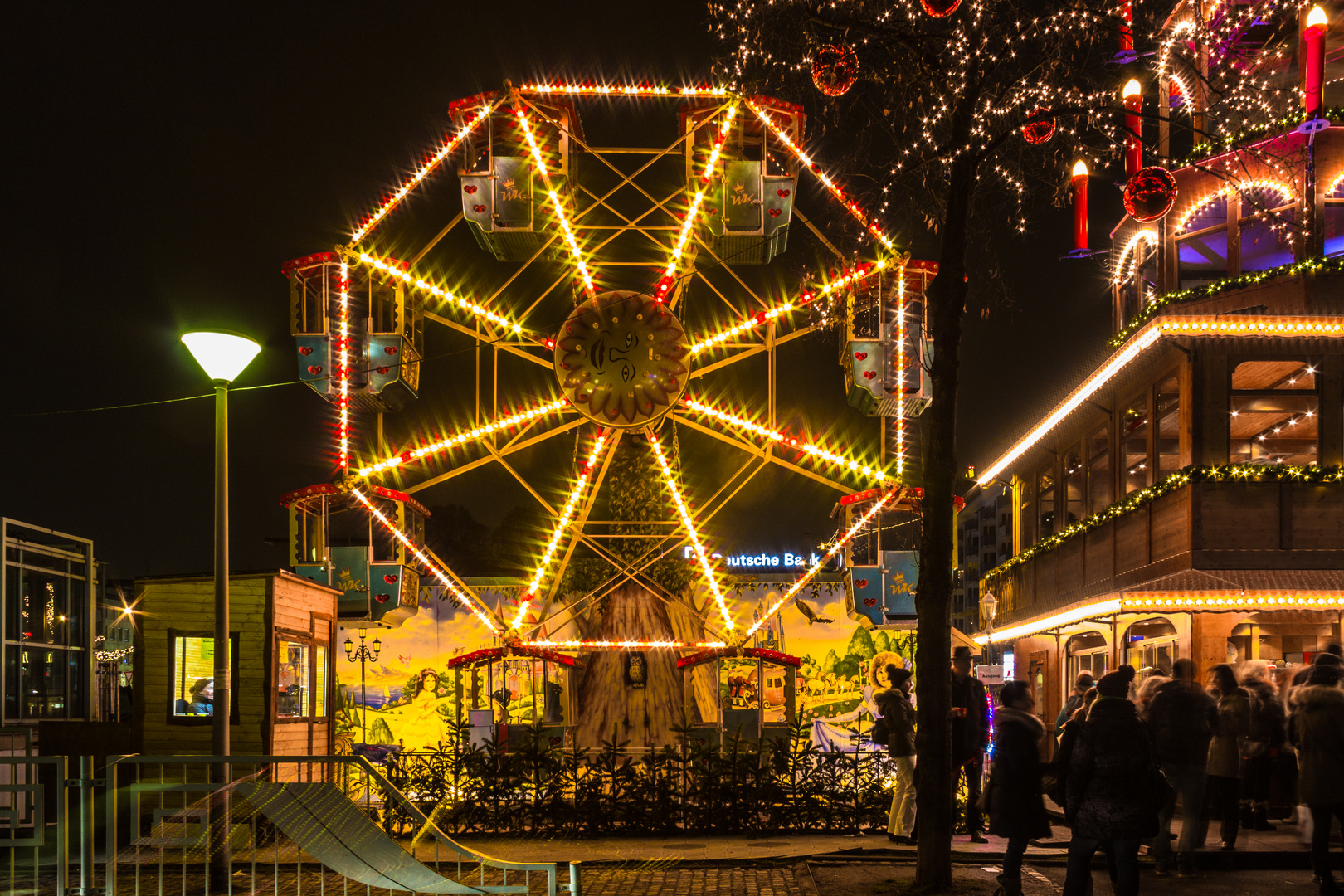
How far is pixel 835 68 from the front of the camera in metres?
10.1

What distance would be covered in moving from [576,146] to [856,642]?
12446 mm

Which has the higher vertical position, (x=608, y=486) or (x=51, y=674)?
(x=608, y=486)

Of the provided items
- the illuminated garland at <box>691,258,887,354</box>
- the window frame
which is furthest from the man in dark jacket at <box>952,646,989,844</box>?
the window frame

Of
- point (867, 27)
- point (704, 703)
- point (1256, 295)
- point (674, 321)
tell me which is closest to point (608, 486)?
point (704, 703)

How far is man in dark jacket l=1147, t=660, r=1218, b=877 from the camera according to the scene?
981 cm

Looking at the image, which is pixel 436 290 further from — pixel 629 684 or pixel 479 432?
pixel 629 684

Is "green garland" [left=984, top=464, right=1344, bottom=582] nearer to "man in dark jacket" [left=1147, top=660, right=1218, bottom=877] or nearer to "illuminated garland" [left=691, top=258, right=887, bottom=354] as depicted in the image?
"illuminated garland" [left=691, top=258, right=887, bottom=354]

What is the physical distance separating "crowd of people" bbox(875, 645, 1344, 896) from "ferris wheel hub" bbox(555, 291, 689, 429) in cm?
574

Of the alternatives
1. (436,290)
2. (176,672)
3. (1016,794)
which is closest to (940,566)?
(1016,794)

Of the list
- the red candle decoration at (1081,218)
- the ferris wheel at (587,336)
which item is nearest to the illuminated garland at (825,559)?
the ferris wheel at (587,336)

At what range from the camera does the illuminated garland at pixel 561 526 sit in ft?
53.2

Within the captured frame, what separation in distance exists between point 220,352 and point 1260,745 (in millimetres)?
10589

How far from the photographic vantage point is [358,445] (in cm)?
1669

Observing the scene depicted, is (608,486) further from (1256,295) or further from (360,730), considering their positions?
(1256,295)
